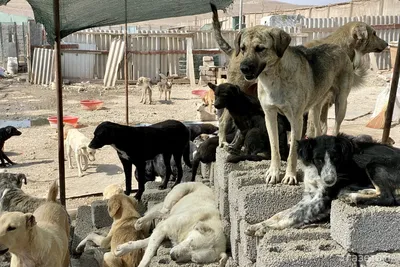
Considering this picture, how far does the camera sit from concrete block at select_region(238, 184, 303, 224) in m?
3.65

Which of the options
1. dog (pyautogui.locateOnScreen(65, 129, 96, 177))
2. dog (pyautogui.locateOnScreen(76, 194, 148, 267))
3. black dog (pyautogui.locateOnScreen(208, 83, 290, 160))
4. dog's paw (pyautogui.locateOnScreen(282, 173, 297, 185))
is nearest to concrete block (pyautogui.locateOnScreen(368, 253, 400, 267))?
dog's paw (pyautogui.locateOnScreen(282, 173, 297, 185))

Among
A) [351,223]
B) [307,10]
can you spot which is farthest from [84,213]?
[307,10]

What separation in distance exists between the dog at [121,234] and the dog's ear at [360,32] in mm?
3059

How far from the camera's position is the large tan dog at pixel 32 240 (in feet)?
13.0

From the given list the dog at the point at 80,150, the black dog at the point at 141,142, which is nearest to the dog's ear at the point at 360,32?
the black dog at the point at 141,142

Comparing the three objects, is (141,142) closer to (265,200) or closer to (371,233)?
(265,200)

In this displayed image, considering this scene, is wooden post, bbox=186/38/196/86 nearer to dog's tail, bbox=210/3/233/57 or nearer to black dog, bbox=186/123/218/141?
black dog, bbox=186/123/218/141

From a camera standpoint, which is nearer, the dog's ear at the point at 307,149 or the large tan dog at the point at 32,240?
the dog's ear at the point at 307,149

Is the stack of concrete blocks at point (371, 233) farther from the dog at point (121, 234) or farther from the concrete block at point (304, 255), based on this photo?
the dog at point (121, 234)

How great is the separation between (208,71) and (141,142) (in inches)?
640

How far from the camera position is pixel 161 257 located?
4.21 metres

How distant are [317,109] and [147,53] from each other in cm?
2048

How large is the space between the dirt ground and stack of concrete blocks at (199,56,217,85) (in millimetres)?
776

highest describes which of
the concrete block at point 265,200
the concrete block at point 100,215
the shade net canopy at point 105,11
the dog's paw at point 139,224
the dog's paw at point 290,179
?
the shade net canopy at point 105,11
